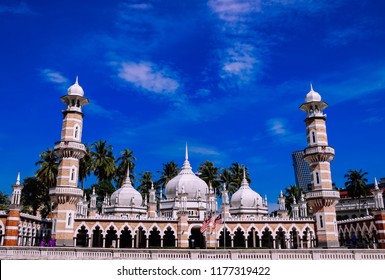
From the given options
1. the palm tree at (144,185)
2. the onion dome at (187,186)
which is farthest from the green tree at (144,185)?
the onion dome at (187,186)

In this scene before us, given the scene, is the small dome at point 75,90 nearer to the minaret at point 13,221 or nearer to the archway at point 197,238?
the minaret at point 13,221

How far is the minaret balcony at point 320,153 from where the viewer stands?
1786 inches

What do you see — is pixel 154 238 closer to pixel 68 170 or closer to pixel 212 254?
pixel 68 170

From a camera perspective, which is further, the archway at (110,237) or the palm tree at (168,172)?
the palm tree at (168,172)

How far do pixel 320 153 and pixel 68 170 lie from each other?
98.3 feet

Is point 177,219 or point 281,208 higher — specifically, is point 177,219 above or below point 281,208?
below

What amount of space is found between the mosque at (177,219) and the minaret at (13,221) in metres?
0.10

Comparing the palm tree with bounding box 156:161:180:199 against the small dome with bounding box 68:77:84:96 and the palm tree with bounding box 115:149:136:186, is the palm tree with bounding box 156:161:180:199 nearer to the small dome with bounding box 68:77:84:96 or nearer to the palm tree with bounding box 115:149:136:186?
the palm tree with bounding box 115:149:136:186

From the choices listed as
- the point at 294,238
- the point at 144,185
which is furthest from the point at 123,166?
the point at 294,238

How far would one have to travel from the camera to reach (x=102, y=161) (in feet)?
256

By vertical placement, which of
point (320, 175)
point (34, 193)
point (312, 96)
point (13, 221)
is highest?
point (312, 96)

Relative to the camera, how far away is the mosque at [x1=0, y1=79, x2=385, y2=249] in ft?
142

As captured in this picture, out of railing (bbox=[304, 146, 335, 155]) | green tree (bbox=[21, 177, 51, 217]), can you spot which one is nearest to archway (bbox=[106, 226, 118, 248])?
green tree (bbox=[21, 177, 51, 217])
